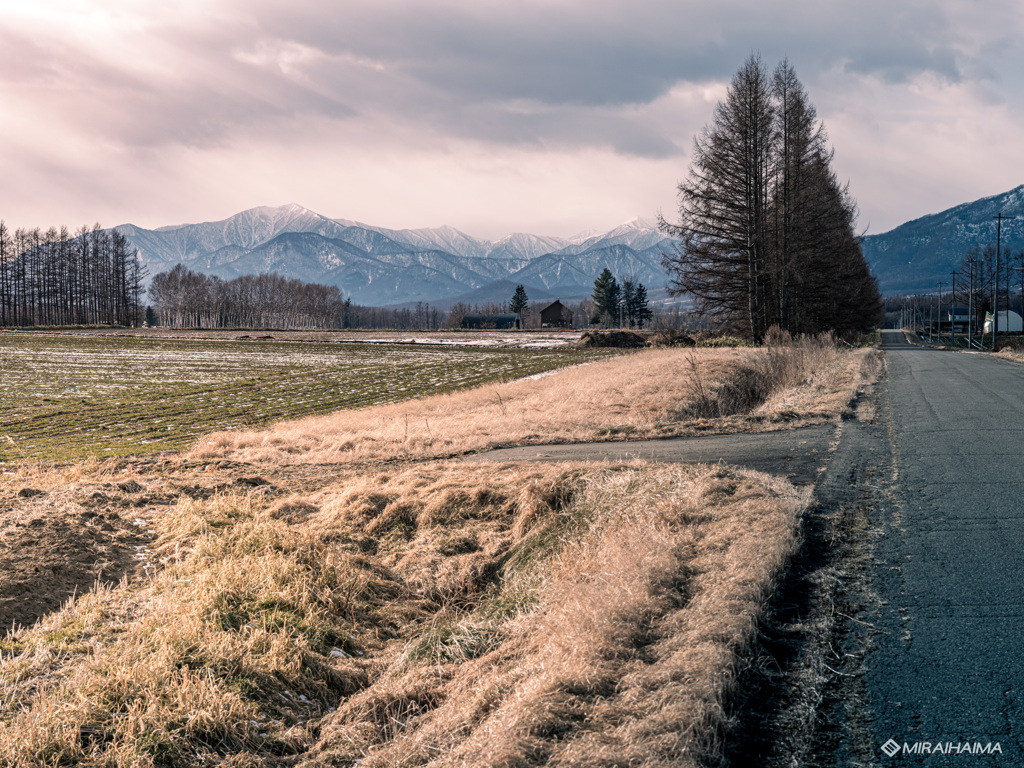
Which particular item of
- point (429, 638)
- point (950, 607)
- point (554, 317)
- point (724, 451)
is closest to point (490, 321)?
point (554, 317)

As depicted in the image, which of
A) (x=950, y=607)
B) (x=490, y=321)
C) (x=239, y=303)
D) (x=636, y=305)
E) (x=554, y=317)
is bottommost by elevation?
(x=950, y=607)

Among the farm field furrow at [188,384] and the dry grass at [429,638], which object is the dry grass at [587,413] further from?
the dry grass at [429,638]

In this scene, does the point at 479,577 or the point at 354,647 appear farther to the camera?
the point at 479,577

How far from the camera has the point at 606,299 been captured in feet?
409

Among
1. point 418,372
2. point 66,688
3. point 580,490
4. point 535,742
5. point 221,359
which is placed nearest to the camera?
point 535,742

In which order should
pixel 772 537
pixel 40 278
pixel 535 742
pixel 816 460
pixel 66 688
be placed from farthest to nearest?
1. pixel 40 278
2. pixel 816 460
3. pixel 772 537
4. pixel 66 688
5. pixel 535 742

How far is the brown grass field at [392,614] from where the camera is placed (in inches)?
159

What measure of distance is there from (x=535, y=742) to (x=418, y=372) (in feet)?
131

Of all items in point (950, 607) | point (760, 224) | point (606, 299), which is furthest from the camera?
point (606, 299)

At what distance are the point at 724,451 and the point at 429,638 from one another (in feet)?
24.6

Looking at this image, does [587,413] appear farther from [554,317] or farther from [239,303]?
[239,303]

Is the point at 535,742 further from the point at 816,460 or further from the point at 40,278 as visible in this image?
the point at 40,278

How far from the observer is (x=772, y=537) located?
20.3 ft

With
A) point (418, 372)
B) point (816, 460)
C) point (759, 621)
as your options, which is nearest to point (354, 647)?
point (759, 621)
